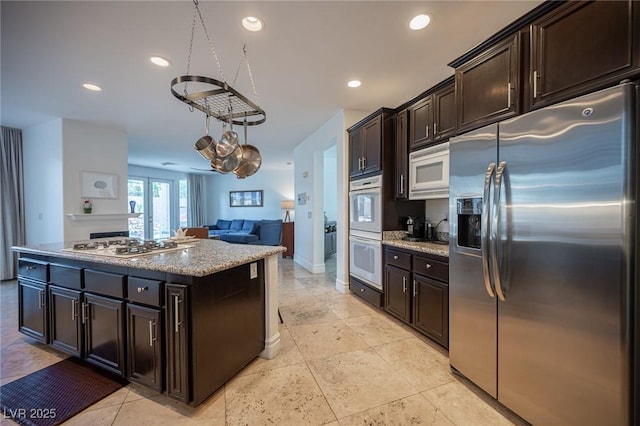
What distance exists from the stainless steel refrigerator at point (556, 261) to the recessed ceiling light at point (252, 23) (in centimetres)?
174

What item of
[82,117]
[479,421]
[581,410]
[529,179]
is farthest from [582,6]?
[82,117]

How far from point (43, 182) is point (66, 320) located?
12.4 feet

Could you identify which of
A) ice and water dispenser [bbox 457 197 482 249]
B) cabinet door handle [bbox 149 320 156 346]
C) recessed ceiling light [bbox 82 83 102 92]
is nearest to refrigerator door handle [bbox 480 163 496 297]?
ice and water dispenser [bbox 457 197 482 249]

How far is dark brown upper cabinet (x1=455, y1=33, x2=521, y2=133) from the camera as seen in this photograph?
157cm

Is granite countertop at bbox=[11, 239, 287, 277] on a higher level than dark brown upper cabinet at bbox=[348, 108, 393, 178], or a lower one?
lower

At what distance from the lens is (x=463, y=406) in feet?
5.41

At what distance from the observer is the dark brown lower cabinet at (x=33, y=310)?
222cm

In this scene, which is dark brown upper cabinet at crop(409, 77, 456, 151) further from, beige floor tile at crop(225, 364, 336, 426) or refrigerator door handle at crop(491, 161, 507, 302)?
beige floor tile at crop(225, 364, 336, 426)

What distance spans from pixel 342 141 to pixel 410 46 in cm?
174

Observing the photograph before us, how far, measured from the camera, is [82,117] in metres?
4.06

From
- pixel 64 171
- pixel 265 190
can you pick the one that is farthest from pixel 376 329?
pixel 265 190

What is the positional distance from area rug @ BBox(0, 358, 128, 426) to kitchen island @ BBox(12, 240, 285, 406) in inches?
4.7

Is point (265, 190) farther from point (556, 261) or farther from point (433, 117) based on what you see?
point (556, 261)

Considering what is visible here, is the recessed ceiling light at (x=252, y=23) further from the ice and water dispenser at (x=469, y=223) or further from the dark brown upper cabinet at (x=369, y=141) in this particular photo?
the ice and water dispenser at (x=469, y=223)
